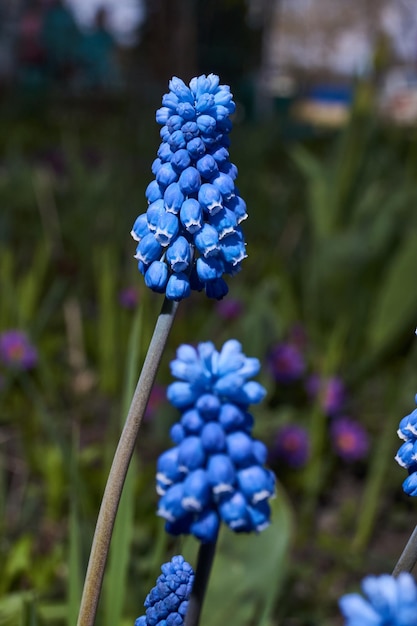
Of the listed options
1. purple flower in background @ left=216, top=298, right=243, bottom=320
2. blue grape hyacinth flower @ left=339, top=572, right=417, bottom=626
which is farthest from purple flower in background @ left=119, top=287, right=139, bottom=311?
blue grape hyacinth flower @ left=339, top=572, right=417, bottom=626

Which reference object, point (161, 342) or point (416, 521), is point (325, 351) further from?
point (161, 342)

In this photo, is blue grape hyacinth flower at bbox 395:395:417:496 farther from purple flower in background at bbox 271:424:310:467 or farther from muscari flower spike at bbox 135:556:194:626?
purple flower in background at bbox 271:424:310:467

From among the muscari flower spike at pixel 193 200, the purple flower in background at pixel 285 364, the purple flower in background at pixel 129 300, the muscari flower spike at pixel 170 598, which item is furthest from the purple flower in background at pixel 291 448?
the muscari flower spike at pixel 193 200

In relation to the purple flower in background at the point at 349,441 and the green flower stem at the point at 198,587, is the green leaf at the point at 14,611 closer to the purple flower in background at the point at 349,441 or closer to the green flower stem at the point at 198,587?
the green flower stem at the point at 198,587

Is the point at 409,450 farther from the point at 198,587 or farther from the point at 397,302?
the point at 397,302

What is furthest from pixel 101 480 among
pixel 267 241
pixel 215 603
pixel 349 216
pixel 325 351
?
pixel 267 241

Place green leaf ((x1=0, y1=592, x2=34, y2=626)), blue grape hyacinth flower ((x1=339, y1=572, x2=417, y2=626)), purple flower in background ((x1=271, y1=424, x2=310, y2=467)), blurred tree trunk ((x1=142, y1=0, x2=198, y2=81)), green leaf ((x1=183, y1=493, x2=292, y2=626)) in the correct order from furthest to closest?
blurred tree trunk ((x1=142, y1=0, x2=198, y2=81)), purple flower in background ((x1=271, y1=424, x2=310, y2=467)), green leaf ((x1=183, y1=493, x2=292, y2=626)), green leaf ((x1=0, y1=592, x2=34, y2=626)), blue grape hyacinth flower ((x1=339, y1=572, x2=417, y2=626))

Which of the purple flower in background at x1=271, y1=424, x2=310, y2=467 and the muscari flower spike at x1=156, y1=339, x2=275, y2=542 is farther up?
the purple flower in background at x1=271, y1=424, x2=310, y2=467
